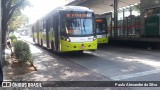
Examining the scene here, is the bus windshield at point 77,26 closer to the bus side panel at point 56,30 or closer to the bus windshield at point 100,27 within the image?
the bus side panel at point 56,30

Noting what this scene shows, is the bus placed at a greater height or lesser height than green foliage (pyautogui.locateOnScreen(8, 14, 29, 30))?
lesser

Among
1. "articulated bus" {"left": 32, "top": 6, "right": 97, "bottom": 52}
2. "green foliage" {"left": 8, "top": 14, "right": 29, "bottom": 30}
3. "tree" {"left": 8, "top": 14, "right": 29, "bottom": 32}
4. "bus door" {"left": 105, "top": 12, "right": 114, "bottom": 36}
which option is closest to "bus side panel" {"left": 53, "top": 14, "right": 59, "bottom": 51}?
"articulated bus" {"left": 32, "top": 6, "right": 97, "bottom": 52}

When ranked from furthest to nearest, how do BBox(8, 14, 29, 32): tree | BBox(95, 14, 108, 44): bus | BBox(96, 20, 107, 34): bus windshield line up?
BBox(8, 14, 29, 32): tree → BBox(96, 20, 107, 34): bus windshield → BBox(95, 14, 108, 44): bus

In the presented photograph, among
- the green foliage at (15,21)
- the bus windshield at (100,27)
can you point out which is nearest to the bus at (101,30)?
the bus windshield at (100,27)

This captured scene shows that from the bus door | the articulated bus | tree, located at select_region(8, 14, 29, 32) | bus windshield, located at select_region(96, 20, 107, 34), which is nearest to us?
the articulated bus

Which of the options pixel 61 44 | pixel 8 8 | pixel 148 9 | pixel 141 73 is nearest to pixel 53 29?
pixel 61 44

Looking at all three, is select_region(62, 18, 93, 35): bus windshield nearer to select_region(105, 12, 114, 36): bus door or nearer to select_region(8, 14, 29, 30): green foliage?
select_region(105, 12, 114, 36): bus door

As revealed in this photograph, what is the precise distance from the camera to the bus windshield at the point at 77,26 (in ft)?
55.3

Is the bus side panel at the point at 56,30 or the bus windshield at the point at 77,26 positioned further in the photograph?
the bus side panel at the point at 56,30

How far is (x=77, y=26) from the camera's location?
Result: 55.7 ft

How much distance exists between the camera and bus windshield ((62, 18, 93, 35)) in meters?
16.8

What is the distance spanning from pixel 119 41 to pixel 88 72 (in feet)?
55.4

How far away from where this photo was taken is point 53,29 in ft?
61.6

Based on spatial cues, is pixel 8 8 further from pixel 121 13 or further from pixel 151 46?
pixel 121 13
